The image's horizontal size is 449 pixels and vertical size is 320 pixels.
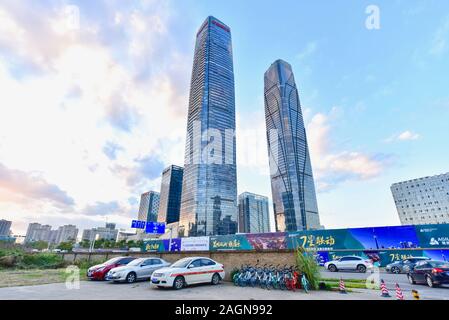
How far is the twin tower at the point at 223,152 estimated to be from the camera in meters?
108

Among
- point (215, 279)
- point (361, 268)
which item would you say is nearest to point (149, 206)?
point (361, 268)

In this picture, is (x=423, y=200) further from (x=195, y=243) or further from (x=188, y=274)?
(x=188, y=274)

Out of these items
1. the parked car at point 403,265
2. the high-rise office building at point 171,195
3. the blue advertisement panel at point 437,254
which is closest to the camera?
the parked car at point 403,265

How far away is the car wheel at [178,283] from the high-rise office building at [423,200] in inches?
5657

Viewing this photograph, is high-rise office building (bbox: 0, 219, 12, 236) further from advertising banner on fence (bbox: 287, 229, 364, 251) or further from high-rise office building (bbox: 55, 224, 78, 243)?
advertising banner on fence (bbox: 287, 229, 364, 251)

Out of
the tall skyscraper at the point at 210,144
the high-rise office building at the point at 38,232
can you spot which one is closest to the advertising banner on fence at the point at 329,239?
the tall skyscraper at the point at 210,144

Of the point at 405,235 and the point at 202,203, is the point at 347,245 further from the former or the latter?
Result: the point at 202,203

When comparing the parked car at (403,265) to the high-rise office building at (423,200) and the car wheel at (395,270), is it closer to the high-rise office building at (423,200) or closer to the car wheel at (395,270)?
the car wheel at (395,270)

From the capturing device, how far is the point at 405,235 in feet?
76.2

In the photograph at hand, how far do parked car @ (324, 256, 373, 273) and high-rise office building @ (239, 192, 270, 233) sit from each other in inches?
6060

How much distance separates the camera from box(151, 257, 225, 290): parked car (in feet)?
32.4

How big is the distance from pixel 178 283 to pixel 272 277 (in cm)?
434

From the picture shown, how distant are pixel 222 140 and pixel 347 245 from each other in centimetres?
9687
